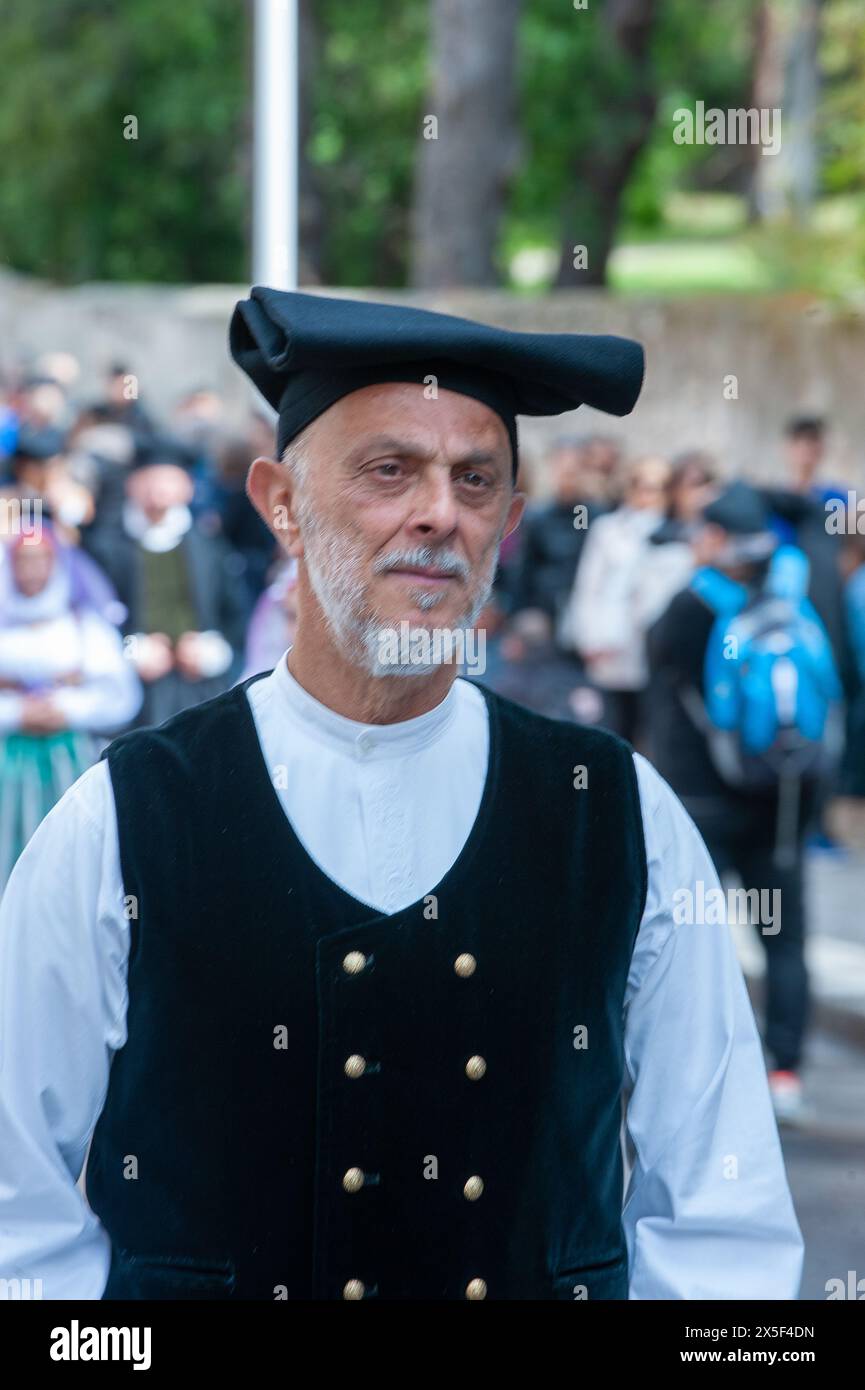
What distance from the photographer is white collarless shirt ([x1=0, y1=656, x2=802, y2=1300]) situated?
2318mm

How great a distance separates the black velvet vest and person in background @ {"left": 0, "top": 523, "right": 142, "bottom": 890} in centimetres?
531

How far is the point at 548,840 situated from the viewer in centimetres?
245

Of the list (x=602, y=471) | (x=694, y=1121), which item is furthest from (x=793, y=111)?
(x=694, y=1121)

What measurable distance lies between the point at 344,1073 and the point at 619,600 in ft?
27.1

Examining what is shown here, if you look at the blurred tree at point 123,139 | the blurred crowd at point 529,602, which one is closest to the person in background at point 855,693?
the blurred crowd at point 529,602

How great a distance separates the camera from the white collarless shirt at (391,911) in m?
2.32

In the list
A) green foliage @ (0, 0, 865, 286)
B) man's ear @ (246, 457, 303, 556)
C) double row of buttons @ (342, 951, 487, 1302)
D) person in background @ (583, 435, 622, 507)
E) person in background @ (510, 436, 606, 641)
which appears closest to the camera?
double row of buttons @ (342, 951, 487, 1302)

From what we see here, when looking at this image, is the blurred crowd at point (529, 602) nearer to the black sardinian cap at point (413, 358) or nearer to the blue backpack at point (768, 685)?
the blue backpack at point (768, 685)

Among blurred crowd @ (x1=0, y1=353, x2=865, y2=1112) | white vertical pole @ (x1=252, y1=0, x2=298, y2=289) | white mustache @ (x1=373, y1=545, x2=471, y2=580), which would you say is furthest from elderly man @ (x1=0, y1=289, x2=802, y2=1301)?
white vertical pole @ (x1=252, y1=0, x2=298, y2=289)

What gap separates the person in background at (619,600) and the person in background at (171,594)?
5.89 ft

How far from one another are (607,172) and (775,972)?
1679cm

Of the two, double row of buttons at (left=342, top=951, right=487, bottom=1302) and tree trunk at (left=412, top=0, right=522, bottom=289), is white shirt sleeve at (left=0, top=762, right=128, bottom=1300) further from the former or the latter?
tree trunk at (left=412, top=0, right=522, bottom=289)
